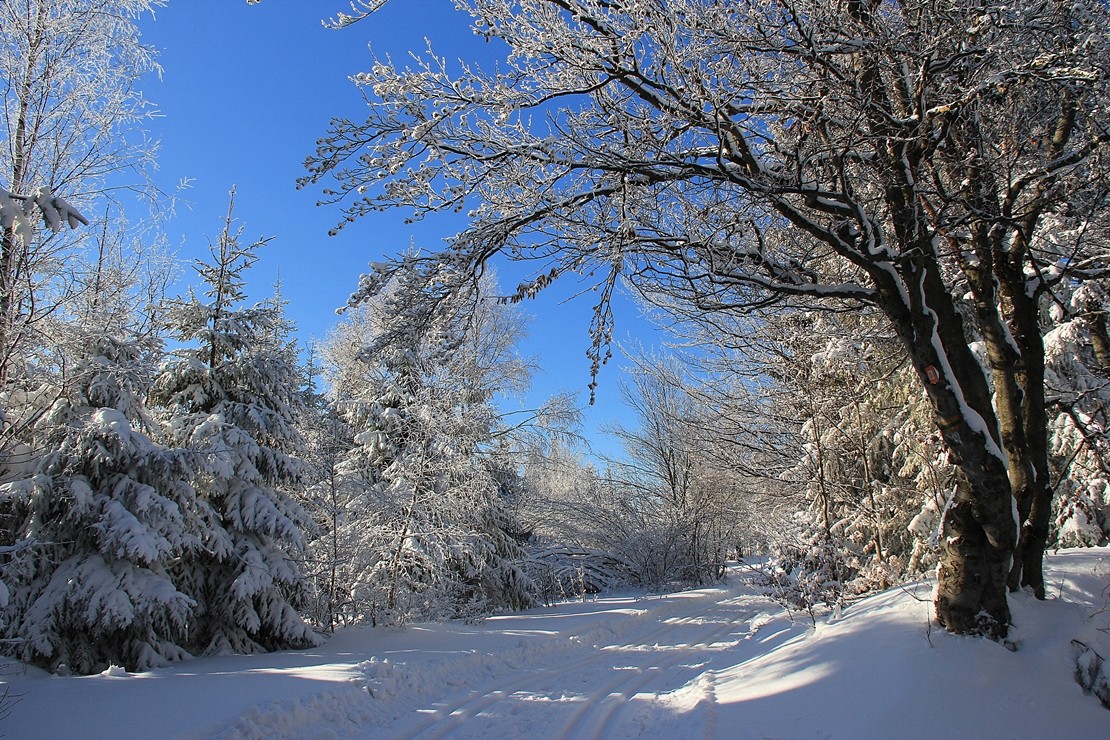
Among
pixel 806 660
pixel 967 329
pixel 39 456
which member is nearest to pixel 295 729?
pixel 806 660

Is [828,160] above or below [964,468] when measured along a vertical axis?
above

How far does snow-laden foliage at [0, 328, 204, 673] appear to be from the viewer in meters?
7.13

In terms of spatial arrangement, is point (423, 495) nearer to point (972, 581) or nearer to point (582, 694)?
point (582, 694)

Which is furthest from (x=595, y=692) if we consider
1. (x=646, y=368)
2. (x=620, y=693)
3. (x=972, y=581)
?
(x=646, y=368)

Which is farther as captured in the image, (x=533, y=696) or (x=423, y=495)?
(x=423, y=495)

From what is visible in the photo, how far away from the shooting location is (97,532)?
7.56 metres

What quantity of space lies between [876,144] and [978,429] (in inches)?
96.5

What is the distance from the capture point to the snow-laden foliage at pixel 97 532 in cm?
713

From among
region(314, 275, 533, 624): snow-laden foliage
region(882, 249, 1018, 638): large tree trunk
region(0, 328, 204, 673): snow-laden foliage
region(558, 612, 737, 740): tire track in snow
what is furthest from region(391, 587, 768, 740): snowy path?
region(0, 328, 204, 673): snow-laden foliage

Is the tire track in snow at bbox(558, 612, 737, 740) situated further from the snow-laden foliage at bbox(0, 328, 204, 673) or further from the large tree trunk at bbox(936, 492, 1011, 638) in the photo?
the snow-laden foliage at bbox(0, 328, 204, 673)

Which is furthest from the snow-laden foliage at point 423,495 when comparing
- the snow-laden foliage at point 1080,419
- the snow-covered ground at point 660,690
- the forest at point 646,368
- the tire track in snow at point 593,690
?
the snow-laden foliage at point 1080,419

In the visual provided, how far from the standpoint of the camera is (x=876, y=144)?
4.93 metres

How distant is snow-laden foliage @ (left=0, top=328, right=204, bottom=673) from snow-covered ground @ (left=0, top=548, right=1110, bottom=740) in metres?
0.59

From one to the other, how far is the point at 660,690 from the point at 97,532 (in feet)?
23.9
